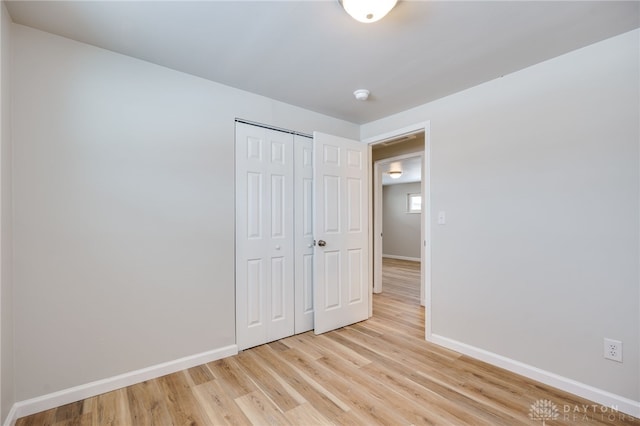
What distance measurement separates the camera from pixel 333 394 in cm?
189

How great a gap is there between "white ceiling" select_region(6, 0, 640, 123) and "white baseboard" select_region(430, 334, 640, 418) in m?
2.24

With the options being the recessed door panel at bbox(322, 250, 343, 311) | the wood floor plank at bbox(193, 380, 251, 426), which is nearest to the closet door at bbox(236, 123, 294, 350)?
the recessed door panel at bbox(322, 250, 343, 311)

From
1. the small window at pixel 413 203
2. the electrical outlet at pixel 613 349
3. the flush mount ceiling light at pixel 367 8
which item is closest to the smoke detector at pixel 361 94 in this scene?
the flush mount ceiling light at pixel 367 8

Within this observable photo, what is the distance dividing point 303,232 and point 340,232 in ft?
1.37

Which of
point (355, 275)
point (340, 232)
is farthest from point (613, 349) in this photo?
point (340, 232)

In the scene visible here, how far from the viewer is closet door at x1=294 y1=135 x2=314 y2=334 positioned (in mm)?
2879

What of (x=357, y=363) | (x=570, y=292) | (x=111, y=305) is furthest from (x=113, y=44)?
(x=570, y=292)

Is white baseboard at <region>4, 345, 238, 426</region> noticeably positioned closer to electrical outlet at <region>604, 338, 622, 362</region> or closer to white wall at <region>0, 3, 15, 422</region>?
white wall at <region>0, 3, 15, 422</region>

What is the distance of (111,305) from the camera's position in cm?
193

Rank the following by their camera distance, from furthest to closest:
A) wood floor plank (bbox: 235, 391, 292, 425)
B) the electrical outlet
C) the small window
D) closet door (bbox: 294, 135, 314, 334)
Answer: the small window, closet door (bbox: 294, 135, 314, 334), the electrical outlet, wood floor plank (bbox: 235, 391, 292, 425)

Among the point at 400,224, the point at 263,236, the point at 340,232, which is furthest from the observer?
the point at 400,224

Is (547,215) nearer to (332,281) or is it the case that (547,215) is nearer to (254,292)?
(332,281)

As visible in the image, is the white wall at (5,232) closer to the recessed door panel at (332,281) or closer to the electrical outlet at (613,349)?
the recessed door panel at (332,281)

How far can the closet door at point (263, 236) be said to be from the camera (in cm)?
251
